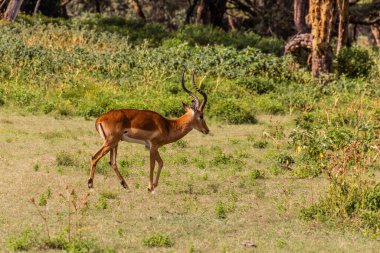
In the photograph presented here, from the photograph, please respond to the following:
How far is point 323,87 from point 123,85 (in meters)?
5.19

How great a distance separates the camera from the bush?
25656 millimetres

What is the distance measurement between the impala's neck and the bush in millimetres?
13170

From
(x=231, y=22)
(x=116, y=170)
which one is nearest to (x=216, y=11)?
(x=231, y=22)

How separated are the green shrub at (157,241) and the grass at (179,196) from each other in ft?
0.04

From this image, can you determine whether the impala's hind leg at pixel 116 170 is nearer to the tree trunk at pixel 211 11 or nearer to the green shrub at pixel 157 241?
the green shrub at pixel 157 241

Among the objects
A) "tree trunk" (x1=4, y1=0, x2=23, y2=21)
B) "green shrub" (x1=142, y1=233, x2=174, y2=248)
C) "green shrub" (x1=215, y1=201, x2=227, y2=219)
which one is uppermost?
"tree trunk" (x1=4, y1=0, x2=23, y2=21)

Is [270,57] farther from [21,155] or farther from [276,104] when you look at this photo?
[21,155]

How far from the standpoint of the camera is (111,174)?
1352 cm

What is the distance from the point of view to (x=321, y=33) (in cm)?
2373

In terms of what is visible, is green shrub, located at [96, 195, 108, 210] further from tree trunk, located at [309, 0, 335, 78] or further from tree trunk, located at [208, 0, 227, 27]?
tree trunk, located at [208, 0, 227, 27]

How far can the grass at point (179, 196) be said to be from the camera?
9.93 meters

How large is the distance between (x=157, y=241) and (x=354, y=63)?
17.3 metres

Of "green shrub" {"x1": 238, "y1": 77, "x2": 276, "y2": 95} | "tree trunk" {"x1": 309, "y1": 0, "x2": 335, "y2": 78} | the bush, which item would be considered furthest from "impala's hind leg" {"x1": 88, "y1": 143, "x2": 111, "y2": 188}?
the bush

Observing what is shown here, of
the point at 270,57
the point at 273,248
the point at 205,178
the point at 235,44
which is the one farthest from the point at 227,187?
the point at 235,44
